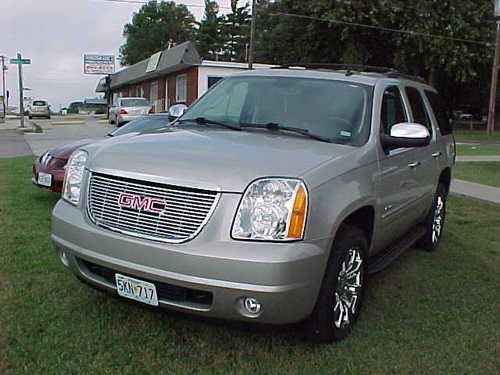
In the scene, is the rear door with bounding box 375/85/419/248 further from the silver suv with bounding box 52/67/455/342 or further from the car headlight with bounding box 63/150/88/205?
the car headlight with bounding box 63/150/88/205

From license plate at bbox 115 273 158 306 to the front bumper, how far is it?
4cm

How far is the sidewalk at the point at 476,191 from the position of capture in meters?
9.33

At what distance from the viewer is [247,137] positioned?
3719 millimetres

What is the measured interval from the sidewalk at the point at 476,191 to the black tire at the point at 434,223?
3.23 metres

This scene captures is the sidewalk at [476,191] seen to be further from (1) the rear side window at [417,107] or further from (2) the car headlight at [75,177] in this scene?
(2) the car headlight at [75,177]

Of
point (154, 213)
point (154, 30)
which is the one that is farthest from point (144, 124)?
point (154, 30)

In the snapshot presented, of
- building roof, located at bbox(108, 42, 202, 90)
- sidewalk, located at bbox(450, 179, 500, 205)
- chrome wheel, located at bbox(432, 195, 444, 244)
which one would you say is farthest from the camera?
building roof, located at bbox(108, 42, 202, 90)

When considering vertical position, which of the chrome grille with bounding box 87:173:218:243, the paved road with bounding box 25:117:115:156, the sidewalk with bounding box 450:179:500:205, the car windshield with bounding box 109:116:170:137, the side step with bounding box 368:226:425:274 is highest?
the car windshield with bounding box 109:116:170:137

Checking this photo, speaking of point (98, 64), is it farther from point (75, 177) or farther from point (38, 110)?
point (75, 177)

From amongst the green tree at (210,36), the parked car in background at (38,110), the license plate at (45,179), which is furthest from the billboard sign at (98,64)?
the license plate at (45,179)

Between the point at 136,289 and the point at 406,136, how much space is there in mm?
2141

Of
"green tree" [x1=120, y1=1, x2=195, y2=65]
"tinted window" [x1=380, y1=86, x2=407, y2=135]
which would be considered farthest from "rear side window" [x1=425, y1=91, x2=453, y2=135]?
"green tree" [x1=120, y1=1, x2=195, y2=65]

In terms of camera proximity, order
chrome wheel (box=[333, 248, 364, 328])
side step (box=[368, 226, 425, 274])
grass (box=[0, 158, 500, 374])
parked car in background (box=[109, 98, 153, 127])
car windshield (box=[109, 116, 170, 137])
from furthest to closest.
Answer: parked car in background (box=[109, 98, 153, 127]) < car windshield (box=[109, 116, 170, 137]) < side step (box=[368, 226, 425, 274]) < chrome wheel (box=[333, 248, 364, 328]) < grass (box=[0, 158, 500, 374])

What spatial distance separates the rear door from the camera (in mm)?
4043
